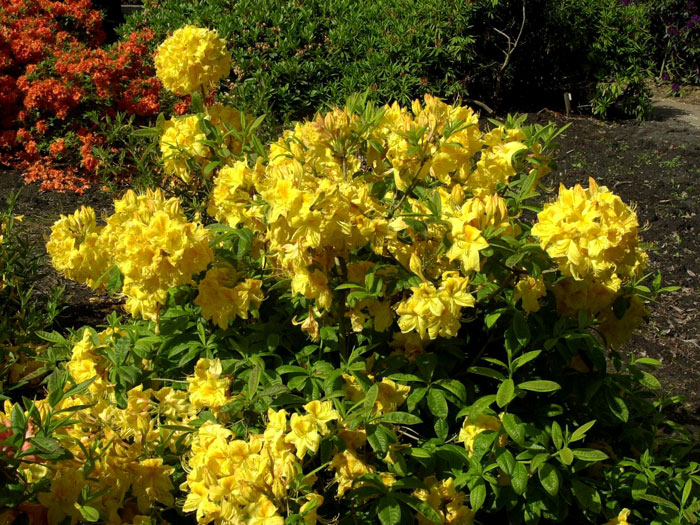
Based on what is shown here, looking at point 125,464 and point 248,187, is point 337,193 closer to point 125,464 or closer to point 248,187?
point 248,187

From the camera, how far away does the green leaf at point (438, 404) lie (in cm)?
200

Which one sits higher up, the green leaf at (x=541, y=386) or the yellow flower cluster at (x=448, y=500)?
the green leaf at (x=541, y=386)

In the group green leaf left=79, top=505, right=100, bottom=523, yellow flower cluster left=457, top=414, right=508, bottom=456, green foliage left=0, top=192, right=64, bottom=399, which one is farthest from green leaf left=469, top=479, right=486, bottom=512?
green foliage left=0, top=192, right=64, bottom=399

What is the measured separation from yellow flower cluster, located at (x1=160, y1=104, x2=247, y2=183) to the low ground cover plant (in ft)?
0.14

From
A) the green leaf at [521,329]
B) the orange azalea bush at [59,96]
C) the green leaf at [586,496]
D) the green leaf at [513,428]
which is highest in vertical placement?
the green leaf at [521,329]

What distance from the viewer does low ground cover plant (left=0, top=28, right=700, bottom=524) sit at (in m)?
1.71

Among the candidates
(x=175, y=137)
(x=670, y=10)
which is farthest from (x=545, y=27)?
(x=175, y=137)

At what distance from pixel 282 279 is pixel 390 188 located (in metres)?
0.46

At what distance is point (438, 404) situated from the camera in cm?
200

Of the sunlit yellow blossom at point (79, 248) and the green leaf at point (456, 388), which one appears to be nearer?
the green leaf at point (456, 388)

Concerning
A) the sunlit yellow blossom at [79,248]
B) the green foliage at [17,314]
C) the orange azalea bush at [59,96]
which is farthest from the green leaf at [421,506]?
the orange azalea bush at [59,96]

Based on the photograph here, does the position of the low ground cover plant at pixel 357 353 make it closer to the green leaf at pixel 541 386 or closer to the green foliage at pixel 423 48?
the green leaf at pixel 541 386

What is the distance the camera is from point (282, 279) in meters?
2.15

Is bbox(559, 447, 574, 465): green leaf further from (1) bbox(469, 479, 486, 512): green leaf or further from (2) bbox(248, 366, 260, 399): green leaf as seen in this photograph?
(2) bbox(248, 366, 260, 399): green leaf
